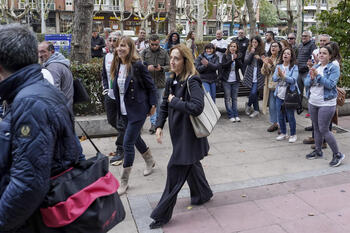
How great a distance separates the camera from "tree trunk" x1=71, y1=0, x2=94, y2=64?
27.0 ft

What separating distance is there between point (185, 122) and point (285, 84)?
11.7 feet

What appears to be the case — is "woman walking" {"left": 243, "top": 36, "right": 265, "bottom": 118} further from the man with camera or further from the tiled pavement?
the tiled pavement

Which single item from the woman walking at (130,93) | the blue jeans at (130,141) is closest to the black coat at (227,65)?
the woman walking at (130,93)

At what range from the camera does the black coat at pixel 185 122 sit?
3785 millimetres

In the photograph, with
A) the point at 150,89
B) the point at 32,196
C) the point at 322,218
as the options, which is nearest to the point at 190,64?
the point at 150,89

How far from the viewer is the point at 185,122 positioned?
3920 mm

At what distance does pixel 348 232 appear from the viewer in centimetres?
368

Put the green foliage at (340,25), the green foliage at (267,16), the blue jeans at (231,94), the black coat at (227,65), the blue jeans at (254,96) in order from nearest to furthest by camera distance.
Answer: the black coat at (227,65), the blue jeans at (231,94), the blue jeans at (254,96), the green foliage at (340,25), the green foliage at (267,16)

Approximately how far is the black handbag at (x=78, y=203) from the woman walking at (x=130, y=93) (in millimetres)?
2548

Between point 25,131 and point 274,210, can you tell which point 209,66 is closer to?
point 274,210

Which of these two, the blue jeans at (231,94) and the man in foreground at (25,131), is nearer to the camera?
the man in foreground at (25,131)

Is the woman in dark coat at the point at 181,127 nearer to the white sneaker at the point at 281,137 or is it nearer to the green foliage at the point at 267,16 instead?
the white sneaker at the point at 281,137

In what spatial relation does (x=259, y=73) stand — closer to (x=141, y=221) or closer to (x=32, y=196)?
(x=141, y=221)

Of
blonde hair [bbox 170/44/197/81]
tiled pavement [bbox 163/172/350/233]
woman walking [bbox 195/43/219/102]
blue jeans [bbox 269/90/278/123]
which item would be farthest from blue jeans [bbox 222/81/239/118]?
blonde hair [bbox 170/44/197/81]
